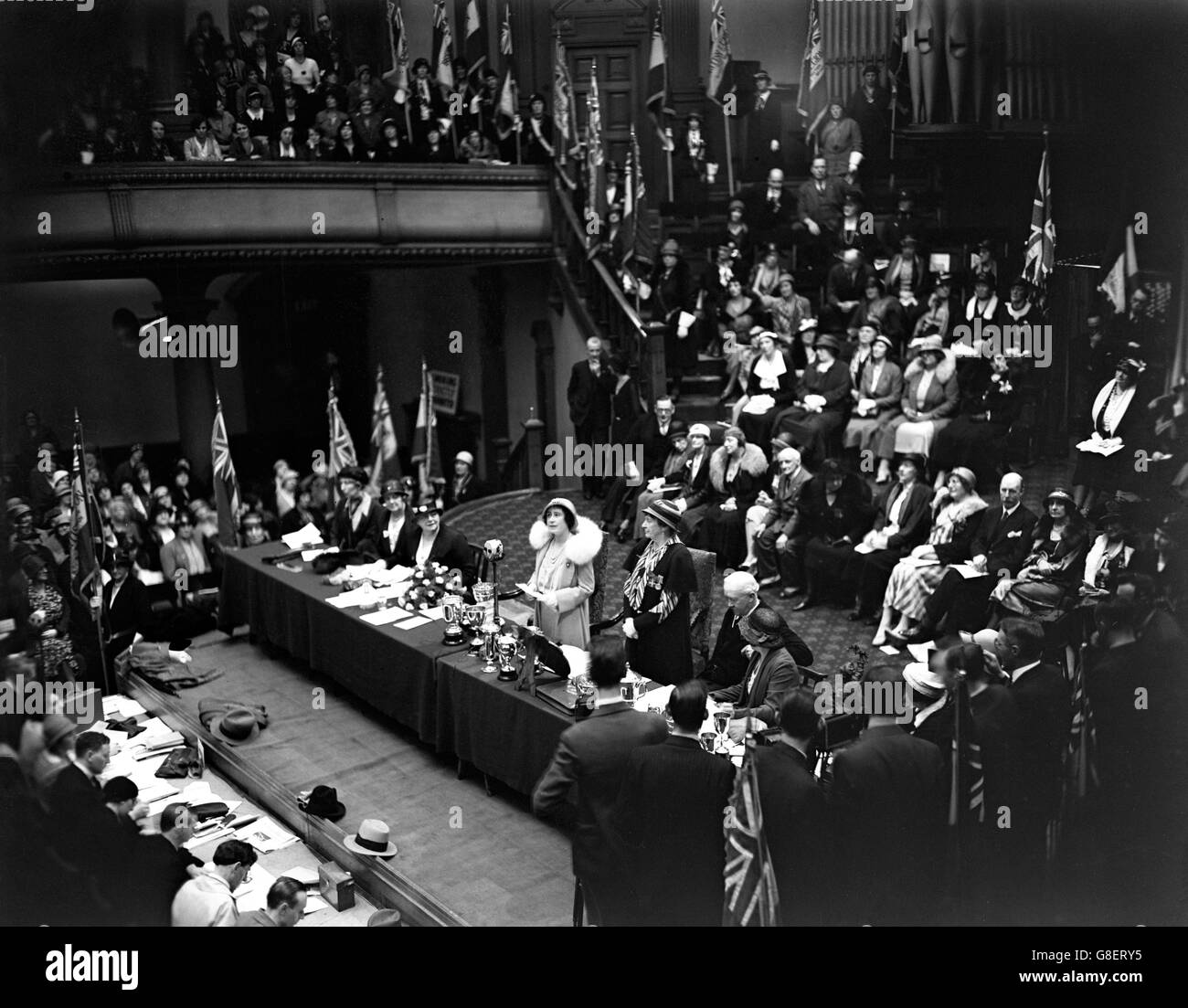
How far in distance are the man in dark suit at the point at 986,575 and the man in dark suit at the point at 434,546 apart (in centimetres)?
336

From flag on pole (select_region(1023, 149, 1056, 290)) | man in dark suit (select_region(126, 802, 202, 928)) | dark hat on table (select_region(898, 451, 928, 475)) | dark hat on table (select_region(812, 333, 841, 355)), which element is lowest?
man in dark suit (select_region(126, 802, 202, 928))

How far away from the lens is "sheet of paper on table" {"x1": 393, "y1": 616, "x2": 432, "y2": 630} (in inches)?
348

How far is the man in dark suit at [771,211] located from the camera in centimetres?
1360

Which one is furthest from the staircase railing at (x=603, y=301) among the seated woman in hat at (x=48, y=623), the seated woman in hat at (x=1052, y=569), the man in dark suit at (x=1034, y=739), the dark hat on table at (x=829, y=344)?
the man in dark suit at (x=1034, y=739)

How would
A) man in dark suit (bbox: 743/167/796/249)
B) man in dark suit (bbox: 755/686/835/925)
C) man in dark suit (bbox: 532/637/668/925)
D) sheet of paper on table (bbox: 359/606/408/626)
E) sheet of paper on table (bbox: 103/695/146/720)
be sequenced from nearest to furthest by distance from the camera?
1. man in dark suit (bbox: 755/686/835/925)
2. man in dark suit (bbox: 532/637/668/925)
3. sheet of paper on table (bbox: 359/606/408/626)
4. sheet of paper on table (bbox: 103/695/146/720)
5. man in dark suit (bbox: 743/167/796/249)

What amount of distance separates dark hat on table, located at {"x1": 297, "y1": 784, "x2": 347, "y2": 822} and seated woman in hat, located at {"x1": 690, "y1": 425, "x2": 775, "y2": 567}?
13.2 ft

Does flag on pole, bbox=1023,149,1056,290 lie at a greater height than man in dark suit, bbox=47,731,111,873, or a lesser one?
greater

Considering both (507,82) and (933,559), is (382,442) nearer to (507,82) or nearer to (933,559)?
(507,82)

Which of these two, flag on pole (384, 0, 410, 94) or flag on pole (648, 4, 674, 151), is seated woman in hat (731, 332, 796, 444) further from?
flag on pole (384, 0, 410, 94)

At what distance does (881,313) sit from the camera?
39.3 feet

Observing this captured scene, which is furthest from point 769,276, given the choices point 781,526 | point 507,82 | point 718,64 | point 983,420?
point 781,526

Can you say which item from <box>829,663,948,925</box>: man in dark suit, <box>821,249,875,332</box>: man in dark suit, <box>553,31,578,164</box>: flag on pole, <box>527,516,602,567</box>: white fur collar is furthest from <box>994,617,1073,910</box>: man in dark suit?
<box>553,31,578,164</box>: flag on pole

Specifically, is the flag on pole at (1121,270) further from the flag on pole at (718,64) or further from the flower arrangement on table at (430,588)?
the flower arrangement on table at (430,588)
